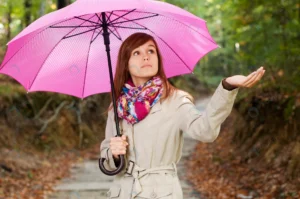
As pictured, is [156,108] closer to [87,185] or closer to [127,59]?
[127,59]

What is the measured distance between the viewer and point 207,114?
7.21 feet

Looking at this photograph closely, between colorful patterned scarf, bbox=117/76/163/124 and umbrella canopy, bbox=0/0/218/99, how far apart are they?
0.70 m

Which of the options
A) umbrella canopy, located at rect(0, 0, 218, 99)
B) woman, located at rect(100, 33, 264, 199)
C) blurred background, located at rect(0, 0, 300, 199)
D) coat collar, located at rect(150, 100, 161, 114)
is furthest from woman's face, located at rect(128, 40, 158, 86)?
blurred background, located at rect(0, 0, 300, 199)

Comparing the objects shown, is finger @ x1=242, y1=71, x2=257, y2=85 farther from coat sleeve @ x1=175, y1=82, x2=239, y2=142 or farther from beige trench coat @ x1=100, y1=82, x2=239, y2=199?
beige trench coat @ x1=100, y1=82, x2=239, y2=199

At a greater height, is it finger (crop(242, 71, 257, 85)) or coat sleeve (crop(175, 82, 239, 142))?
finger (crop(242, 71, 257, 85))

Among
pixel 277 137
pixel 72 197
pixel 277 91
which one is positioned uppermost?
pixel 277 91

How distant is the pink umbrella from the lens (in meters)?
3.21

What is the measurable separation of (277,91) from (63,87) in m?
5.90

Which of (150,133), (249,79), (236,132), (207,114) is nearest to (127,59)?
(150,133)

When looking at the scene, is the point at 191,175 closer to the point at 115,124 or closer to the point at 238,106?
the point at 238,106

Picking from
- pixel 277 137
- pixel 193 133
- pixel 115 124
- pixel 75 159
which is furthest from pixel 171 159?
pixel 75 159

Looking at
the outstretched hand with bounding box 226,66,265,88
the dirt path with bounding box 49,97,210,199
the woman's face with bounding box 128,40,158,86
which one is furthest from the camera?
the dirt path with bounding box 49,97,210,199

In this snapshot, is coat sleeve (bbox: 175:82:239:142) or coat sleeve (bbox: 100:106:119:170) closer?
coat sleeve (bbox: 175:82:239:142)

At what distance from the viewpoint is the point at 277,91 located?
8430mm
